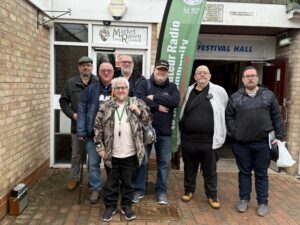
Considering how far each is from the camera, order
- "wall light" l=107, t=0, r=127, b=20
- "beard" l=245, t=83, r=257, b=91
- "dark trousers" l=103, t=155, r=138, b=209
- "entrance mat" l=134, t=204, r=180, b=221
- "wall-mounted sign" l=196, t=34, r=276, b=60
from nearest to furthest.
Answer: "dark trousers" l=103, t=155, r=138, b=209 < "entrance mat" l=134, t=204, r=180, b=221 < "beard" l=245, t=83, r=257, b=91 < "wall light" l=107, t=0, r=127, b=20 < "wall-mounted sign" l=196, t=34, r=276, b=60

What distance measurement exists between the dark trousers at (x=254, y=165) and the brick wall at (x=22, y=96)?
9.19 ft

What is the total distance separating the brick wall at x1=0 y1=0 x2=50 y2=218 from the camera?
162 inches

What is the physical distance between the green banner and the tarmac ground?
0.90 metres

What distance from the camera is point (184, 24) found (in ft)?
16.6

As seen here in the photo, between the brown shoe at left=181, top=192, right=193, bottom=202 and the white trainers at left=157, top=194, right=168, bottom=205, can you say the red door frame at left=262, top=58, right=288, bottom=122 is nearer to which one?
the brown shoe at left=181, top=192, right=193, bottom=202

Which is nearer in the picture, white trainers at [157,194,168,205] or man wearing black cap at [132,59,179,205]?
man wearing black cap at [132,59,179,205]

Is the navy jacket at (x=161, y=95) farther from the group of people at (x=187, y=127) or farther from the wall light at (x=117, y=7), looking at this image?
the wall light at (x=117, y=7)

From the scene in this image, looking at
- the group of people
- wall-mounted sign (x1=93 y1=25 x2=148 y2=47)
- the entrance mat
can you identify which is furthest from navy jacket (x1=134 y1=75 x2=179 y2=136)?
wall-mounted sign (x1=93 y1=25 x2=148 y2=47)

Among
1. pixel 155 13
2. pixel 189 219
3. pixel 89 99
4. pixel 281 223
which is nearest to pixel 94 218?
pixel 189 219

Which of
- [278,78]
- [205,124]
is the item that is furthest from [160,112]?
[278,78]

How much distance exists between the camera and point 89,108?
14.5 feet

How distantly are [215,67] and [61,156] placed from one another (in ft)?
22.5

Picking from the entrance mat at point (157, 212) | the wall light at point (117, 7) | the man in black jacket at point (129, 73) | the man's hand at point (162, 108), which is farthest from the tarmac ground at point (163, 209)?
the wall light at point (117, 7)

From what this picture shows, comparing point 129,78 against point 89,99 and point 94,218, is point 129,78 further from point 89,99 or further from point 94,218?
point 94,218
